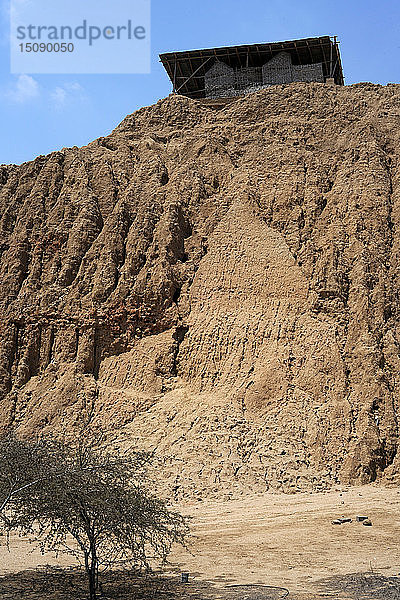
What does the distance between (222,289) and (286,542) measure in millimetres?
11098

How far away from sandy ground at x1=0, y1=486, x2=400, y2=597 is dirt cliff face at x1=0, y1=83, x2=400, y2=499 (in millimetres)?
1040

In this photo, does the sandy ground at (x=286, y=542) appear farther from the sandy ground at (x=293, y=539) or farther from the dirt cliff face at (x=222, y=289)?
the dirt cliff face at (x=222, y=289)

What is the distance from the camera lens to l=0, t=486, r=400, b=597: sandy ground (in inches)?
402

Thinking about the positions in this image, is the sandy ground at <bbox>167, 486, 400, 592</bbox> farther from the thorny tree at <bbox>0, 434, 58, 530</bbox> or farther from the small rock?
the thorny tree at <bbox>0, 434, 58, 530</bbox>

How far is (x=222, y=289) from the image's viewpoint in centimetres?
2228

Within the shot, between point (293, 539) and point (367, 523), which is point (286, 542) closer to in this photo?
point (293, 539)

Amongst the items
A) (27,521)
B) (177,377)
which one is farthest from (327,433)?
(27,521)

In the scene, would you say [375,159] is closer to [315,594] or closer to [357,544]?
[357,544]

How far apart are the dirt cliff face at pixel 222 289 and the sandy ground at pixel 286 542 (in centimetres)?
104

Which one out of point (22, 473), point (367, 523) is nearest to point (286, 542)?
point (367, 523)

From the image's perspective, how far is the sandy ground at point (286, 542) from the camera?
1022cm

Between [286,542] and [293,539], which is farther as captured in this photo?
[293,539]

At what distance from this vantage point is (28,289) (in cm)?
2367

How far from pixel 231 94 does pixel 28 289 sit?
553 inches
